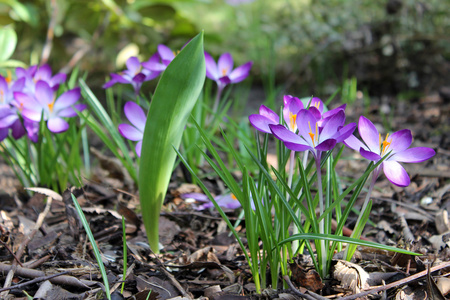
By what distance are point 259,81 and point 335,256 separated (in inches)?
114

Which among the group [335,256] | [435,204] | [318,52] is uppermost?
[318,52]

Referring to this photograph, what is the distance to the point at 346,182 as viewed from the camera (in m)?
1.60

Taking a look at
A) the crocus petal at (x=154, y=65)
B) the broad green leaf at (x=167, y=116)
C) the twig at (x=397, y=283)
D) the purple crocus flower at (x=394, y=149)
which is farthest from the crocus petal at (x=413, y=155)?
the crocus petal at (x=154, y=65)

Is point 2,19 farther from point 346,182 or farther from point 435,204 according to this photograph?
point 435,204

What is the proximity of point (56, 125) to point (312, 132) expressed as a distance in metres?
0.83

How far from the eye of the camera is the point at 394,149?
0.81 m

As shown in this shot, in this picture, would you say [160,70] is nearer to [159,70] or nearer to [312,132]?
[159,70]

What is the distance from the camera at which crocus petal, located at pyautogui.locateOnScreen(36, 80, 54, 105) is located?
127 cm

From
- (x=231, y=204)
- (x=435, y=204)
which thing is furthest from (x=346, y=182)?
(x=231, y=204)

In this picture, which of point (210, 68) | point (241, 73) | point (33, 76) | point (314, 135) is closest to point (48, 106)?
point (33, 76)

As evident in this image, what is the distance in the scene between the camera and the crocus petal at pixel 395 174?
0.76 metres

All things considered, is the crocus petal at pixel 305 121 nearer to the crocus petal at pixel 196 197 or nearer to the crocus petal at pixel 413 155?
the crocus petal at pixel 413 155

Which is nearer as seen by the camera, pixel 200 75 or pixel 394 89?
pixel 200 75

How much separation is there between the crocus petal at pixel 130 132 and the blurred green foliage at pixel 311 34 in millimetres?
1514
